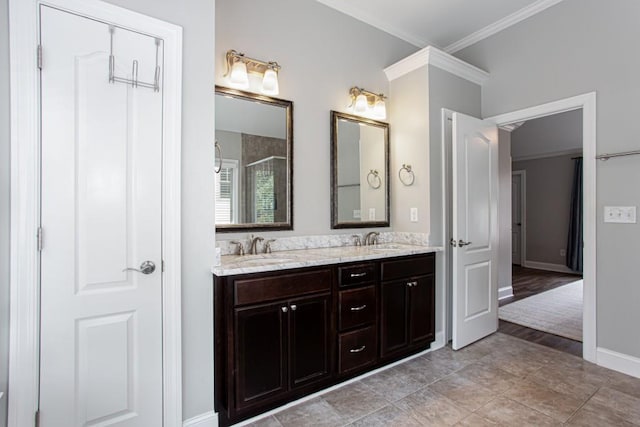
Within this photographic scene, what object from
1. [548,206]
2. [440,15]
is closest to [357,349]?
[440,15]

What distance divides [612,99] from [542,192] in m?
4.91

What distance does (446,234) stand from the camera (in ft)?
9.91

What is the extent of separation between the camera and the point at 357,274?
226 centimetres

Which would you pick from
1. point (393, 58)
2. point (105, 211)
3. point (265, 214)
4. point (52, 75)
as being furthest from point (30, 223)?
point (393, 58)

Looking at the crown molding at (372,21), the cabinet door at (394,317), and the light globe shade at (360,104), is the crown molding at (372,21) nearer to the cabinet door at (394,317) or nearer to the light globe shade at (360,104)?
the light globe shade at (360,104)

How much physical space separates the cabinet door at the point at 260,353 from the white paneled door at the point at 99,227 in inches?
16.0

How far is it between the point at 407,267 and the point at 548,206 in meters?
5.78

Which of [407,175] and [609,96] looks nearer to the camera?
[609,96]

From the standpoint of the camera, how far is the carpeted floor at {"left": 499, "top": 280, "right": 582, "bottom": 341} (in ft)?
10.9

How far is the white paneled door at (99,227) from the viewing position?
143 cm

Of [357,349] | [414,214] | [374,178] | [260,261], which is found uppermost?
[374,178]

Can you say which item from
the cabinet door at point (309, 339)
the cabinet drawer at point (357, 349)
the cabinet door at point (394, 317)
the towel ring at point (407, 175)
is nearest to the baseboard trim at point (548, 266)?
the towel ring at point (407, 175)

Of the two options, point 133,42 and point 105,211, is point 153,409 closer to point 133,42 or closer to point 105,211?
point 105,211

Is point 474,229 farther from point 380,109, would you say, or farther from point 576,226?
point 576,226
